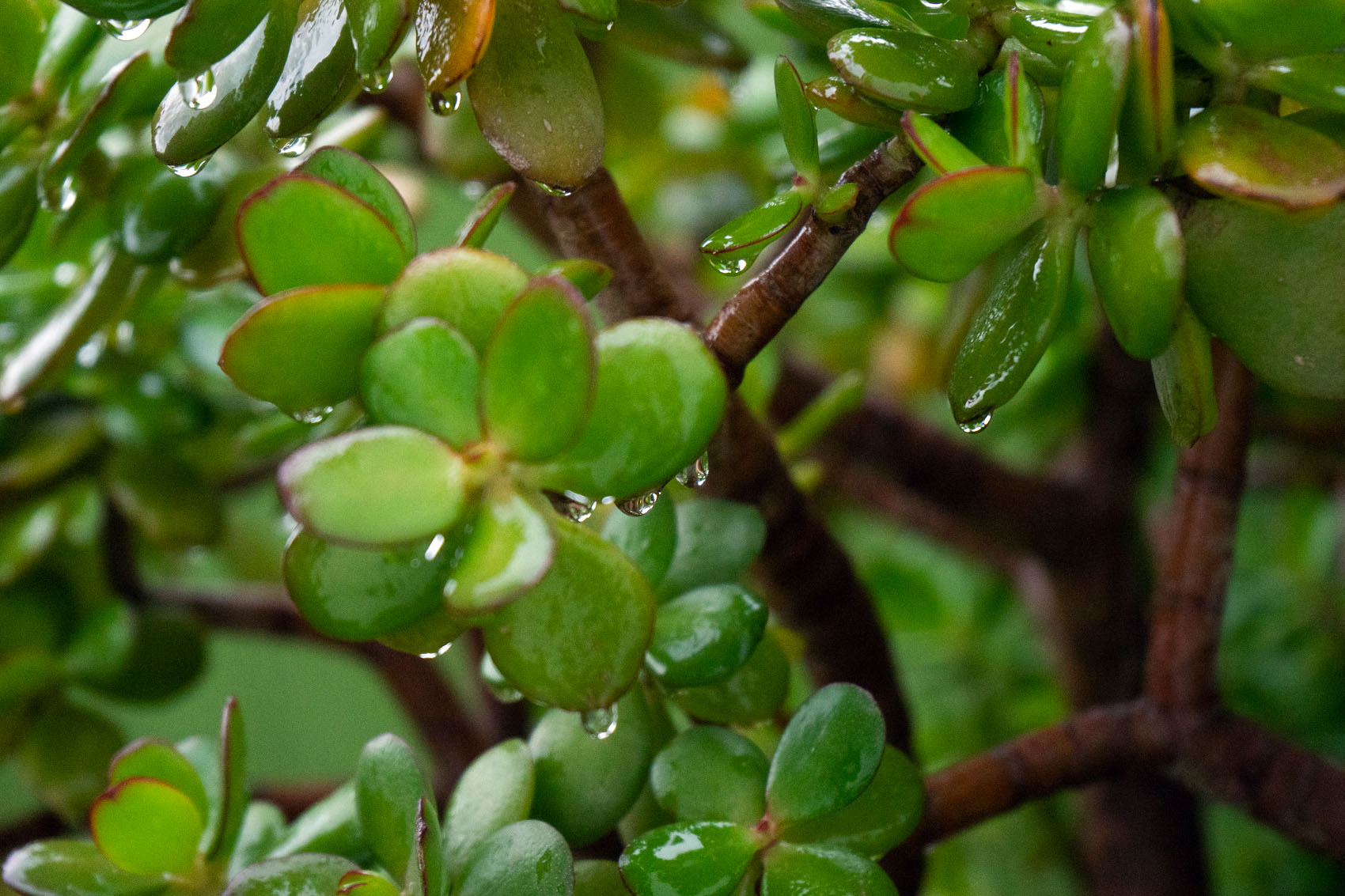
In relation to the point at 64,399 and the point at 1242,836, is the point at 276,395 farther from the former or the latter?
the point at 1242,836

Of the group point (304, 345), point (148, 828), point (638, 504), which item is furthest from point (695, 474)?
point (148, 828)

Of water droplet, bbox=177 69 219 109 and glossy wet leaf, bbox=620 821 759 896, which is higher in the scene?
water droplet, bbox=177 69 219 109

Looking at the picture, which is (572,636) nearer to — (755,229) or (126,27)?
(755,229)

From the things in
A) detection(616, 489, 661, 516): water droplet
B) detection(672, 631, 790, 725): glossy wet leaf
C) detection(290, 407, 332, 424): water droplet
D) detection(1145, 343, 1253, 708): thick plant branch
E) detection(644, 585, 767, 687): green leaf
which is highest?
detection(290, 407, 332, 424): water droplet

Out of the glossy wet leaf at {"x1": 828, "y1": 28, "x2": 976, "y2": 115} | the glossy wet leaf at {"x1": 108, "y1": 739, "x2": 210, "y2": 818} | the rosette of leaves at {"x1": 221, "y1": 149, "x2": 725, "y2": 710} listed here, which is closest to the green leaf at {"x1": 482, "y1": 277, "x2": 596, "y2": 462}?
the rosette of leaves at {"x1": 221, "y1": 149, "x2": 725, "y2": 710}

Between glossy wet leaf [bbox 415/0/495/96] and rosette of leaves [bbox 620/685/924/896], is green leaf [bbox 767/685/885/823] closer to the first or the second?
rosette of leaves [bbox 620/685/924/896]

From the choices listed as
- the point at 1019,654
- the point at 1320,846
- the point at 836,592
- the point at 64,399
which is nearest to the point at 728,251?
the point at 836,592

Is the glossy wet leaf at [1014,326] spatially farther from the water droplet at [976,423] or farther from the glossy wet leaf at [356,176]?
the glossy wet leaf at [356,176]
